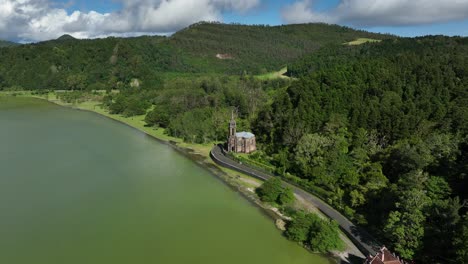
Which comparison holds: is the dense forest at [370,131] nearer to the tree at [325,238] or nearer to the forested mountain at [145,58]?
the tree at [325,238]

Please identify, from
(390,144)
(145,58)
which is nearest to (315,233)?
(390,144)

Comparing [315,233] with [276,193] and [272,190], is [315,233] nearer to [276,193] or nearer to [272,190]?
[276,193]

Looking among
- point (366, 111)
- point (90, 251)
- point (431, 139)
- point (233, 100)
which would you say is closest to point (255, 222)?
point (90, 251)

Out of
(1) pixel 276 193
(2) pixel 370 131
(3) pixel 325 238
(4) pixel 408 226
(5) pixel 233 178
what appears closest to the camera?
(4) pixel 408 226

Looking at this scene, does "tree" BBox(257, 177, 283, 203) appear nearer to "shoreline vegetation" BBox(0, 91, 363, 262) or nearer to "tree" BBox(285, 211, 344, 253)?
"shoreline vegetation" BBox(0, 91, 363, 262)

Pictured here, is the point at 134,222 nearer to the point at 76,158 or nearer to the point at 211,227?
the point at 211,227

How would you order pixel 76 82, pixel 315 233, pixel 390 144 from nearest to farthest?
pixel 315 233
pixel 390 144
pixel 76 82
